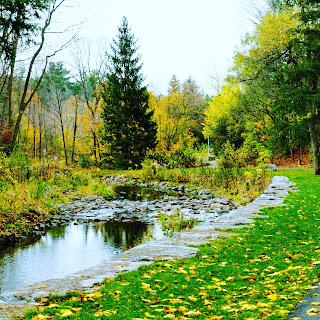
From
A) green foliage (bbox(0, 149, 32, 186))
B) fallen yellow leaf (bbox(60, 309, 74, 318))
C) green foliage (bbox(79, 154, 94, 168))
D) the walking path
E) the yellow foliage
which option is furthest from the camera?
the yellow foliage

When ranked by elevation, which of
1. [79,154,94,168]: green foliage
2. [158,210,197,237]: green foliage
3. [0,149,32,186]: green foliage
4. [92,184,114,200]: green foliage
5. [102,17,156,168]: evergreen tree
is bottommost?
[158,210,197,237]: green foliage

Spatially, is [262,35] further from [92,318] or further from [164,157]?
[92,318]

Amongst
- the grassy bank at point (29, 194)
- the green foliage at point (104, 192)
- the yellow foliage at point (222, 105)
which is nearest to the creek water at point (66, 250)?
the grassy bank at point (29, 194)

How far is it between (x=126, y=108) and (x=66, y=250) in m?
17.9

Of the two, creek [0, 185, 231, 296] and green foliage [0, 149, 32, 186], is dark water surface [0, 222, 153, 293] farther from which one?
green foliage [0, 149, 32, 186]

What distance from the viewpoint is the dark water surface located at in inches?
202

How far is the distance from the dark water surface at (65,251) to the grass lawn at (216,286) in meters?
2.12

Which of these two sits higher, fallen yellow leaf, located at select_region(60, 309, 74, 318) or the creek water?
fallen yellow leaf, located at select_region(60, 309, 74, 318)

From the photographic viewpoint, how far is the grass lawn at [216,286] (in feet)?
8.64

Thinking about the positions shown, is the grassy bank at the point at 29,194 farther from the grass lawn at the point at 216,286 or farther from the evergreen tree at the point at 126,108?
the evergreen tree at the point at 126,108

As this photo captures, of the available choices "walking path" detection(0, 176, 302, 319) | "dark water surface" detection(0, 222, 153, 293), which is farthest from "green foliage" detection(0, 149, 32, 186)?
"walking path" detection(0, 176, 302, 319)

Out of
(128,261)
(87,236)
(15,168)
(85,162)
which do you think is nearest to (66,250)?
(87,236)

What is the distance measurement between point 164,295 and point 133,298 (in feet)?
0.94

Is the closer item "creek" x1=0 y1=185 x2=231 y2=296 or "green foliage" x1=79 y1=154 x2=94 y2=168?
"creek" x1=0 y1=185 x2=231 y2=296
